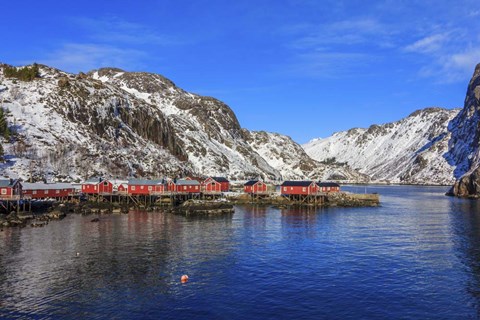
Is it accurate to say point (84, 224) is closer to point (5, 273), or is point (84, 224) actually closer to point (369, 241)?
point (5, 273)

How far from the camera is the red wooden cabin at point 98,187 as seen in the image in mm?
111062

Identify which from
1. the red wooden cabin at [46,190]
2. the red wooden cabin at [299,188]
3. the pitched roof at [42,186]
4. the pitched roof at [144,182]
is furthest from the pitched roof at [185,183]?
the pitched roof at [42,186]

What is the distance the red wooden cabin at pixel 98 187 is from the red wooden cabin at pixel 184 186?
15.8 meters

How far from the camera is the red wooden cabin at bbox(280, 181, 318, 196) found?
412 feet

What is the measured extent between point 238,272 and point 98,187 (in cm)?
7658

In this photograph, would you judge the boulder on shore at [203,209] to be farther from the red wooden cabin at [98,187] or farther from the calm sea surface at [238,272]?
the red wooden cabin at [98,187]

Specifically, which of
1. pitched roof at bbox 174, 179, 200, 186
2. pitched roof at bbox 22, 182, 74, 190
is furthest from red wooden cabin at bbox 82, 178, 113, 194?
pitched roof at bbox 174, 179, 200, 186

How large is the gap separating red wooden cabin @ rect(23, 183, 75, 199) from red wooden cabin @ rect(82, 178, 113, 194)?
424 centimetres

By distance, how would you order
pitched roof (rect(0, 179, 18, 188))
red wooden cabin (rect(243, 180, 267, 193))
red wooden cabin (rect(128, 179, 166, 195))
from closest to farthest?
pitched roof (rect(0, 179, 18, 188)) → red wooden cabin (rect(128, 179, 166, 195)) → red wooden cabin (rect(243, 180, 267, 193))

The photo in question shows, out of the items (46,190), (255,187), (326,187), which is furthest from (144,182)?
(326,187)

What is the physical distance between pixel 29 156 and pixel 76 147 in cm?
1708

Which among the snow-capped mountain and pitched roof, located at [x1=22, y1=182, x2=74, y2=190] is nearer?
pitched roof, located at [x1=22, y1=182, x2=74, y2=190]

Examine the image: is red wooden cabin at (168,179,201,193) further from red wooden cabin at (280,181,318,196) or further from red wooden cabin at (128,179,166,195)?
red wooden cabin at (280,181,318,196)

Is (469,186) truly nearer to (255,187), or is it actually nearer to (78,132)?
(255,187)
